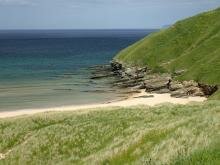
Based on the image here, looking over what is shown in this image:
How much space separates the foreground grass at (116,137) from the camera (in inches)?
807

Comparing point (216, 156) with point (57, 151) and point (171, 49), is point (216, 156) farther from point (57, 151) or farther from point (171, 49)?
point (171, 49)

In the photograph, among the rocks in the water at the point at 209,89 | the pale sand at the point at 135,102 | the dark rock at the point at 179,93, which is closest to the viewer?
the pale sand at the point at 135,102

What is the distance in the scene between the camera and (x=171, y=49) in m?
108

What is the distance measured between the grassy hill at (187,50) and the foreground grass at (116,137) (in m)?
36.9

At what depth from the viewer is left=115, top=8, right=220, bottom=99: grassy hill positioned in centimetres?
8250

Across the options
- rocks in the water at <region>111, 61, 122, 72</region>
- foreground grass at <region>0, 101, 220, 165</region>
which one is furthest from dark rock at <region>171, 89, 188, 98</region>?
rocks in the water at <region>111, 61, 122, 72</region>

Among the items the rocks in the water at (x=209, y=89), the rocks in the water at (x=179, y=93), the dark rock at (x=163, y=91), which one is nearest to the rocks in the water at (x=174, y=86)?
the dark rock at (x=163, y=91)

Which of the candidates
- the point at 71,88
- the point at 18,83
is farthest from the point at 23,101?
the point at 18,83

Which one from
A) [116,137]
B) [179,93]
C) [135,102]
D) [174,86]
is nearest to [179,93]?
[179,93]

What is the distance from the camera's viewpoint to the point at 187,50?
10500cm

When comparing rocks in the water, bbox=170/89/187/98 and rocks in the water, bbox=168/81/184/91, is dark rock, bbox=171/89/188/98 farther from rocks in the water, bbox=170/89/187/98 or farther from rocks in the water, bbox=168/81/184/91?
rocks in the water, bbox=168/81/184/91

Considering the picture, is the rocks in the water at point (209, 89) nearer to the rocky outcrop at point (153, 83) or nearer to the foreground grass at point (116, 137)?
the rocky outcrop at point (153, 83)

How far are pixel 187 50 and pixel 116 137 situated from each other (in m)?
75.5

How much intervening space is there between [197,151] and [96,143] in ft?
49.7
